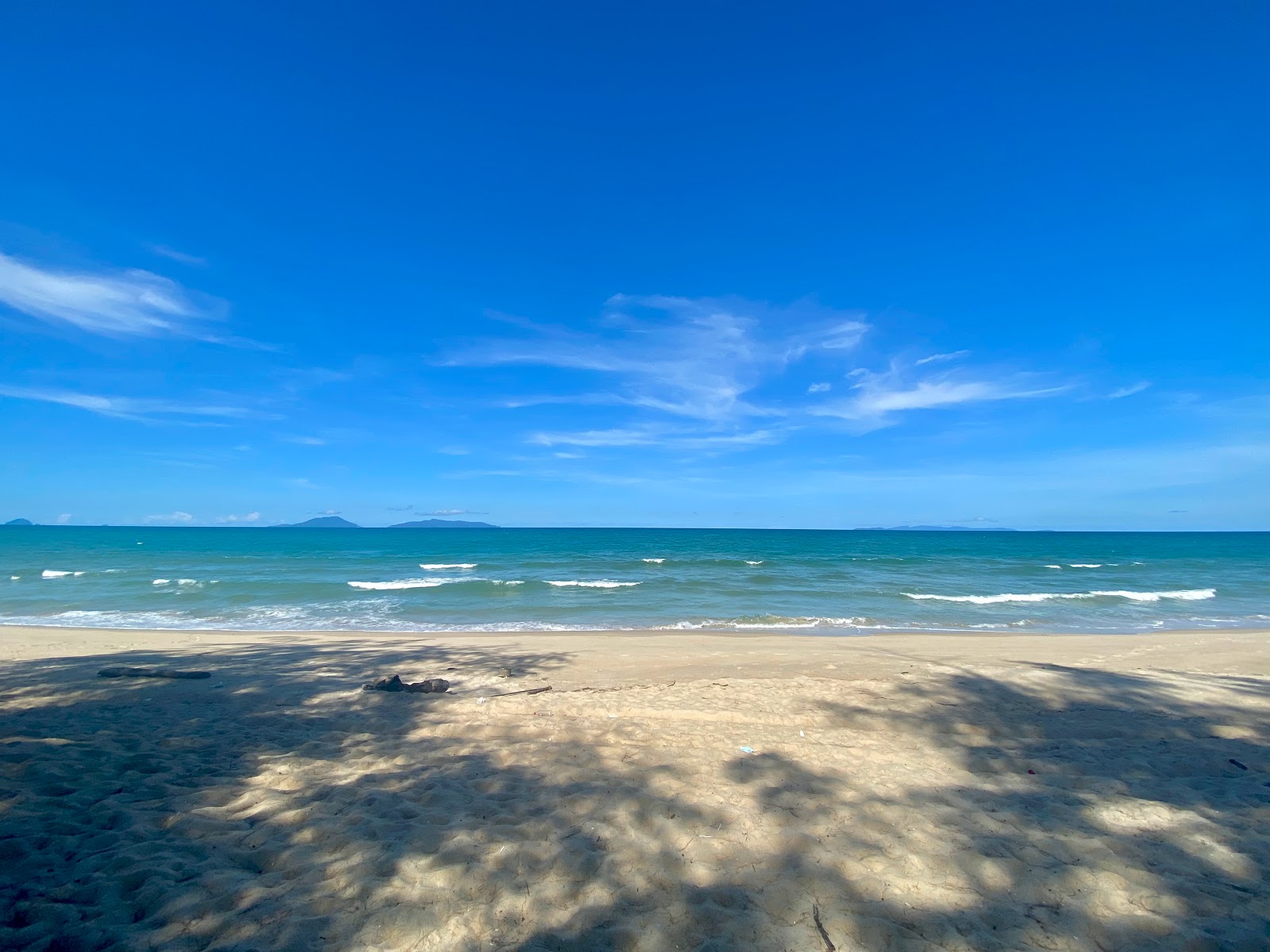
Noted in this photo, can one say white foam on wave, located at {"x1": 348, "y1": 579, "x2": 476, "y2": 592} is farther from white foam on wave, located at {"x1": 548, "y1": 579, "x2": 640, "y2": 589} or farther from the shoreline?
the shoreline

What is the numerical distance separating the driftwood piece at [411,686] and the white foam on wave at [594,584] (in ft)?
62.7

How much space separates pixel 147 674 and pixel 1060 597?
2928cm

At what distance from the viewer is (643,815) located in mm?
4602

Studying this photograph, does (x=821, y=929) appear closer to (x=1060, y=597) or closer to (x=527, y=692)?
(x=527, y=692)

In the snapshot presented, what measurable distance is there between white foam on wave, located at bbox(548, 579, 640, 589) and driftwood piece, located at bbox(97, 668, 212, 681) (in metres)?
18.9

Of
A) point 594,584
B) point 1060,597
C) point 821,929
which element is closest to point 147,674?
point 821,929

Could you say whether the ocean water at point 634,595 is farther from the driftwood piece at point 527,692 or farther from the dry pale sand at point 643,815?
the dry pale sand at point 643,815

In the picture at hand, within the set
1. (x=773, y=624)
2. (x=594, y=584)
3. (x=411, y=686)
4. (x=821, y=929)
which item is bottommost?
(x=773, y=624)

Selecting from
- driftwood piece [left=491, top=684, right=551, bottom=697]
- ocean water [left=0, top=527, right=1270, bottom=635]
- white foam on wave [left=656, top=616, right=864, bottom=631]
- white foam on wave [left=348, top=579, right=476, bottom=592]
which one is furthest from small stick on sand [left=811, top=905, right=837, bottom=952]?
white foam on wave [left=348, top=579, right=476, bottom=592]

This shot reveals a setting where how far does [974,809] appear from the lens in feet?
15.5

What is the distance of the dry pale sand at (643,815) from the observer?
130 inches

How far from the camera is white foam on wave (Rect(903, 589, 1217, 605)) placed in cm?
2405

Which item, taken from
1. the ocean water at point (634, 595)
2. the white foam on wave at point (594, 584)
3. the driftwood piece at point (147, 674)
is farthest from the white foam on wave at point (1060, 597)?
the driftwood piece at point (147, 674)

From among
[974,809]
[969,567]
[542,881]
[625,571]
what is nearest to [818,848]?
[974,809]
